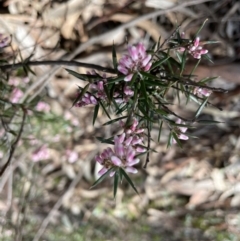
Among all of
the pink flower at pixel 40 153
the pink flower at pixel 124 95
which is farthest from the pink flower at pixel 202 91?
the pink flower at pixel 40 153

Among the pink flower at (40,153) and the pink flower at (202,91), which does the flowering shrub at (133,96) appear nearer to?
the pink flower at (202,91)

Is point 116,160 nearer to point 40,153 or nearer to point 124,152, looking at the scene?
point 124,152

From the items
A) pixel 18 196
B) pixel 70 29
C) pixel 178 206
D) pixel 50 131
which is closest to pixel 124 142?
pixel 70 29

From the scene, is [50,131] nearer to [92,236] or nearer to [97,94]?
[92,236]

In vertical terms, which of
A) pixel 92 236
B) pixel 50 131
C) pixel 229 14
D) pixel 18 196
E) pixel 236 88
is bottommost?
pixel 92 236

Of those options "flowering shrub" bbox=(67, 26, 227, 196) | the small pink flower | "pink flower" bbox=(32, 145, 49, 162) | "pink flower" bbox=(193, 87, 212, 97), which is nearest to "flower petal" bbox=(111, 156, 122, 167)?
"flowering shrub" bbox=(67, 26, 227, 196)

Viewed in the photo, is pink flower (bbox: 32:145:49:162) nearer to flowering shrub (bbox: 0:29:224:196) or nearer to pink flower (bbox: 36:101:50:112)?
pink flower (bbox: 36:101:50:112)
